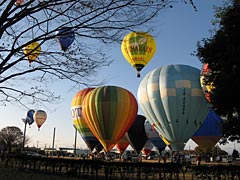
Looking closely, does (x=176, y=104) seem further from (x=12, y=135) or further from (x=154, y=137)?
(x=12, y=135)

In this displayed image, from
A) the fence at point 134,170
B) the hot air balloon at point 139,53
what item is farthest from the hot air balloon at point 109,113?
the fence at point 134,170

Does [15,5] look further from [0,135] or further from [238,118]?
[0,135]

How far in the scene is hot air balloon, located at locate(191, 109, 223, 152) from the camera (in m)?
40.1

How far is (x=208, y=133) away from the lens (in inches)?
1596

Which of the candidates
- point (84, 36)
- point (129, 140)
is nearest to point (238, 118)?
point (84, 36)

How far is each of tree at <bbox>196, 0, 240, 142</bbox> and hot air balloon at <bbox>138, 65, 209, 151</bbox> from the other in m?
20.1

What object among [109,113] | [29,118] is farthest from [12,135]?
[109,113]

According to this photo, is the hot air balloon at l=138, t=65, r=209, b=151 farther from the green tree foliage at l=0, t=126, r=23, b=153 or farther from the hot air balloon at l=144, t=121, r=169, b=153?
the green tree foliage at l=0, t=126, r=23, b=153

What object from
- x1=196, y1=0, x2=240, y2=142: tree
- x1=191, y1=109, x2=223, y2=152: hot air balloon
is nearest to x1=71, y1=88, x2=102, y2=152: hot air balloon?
x1=191, y1=109, x2=223, y2=152: hot air balloon

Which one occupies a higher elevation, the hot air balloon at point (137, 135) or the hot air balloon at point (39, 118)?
the hot air balloon at point (39, 118)

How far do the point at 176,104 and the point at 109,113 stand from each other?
263 inches

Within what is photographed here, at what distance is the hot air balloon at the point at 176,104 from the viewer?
34.2 meters

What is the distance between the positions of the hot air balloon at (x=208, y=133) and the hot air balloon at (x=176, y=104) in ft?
17.6

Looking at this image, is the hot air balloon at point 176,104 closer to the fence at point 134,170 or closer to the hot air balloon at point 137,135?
the hot air balloon at point 137,135
